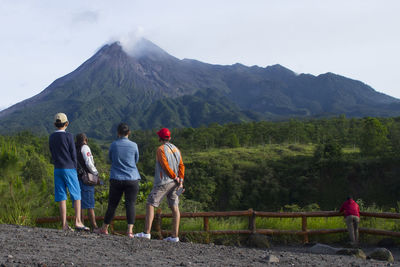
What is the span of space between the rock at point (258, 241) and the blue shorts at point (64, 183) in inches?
122

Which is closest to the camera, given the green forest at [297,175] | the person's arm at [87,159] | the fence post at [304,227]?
the person's arm at [87,159]

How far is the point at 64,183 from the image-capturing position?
5.31 metres

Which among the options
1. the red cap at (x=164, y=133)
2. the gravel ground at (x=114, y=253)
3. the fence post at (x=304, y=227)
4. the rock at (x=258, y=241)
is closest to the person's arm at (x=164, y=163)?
the red cap at (x=164, y=133)

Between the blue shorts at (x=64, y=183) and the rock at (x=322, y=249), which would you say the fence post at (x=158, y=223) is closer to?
the blue shorts at (x=64, y=183)

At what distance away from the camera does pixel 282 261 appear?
465 centimetres

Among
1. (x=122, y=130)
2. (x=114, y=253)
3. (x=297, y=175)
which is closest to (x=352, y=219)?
(x=122, y=130)

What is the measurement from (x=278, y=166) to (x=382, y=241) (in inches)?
2001

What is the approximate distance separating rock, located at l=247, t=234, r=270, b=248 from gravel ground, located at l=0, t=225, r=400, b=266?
1.59 meters

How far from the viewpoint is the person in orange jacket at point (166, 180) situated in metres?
5.32

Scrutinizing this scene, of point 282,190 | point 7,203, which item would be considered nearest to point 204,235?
point 7,203

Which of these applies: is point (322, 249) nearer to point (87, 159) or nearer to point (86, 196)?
point (86, 196)

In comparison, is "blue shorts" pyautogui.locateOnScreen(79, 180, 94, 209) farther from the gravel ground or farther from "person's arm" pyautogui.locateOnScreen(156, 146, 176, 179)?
"person's arm" pyautogui.locateOnScreen(156, 146, 176, 179)

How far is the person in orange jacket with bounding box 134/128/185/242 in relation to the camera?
5324 mm

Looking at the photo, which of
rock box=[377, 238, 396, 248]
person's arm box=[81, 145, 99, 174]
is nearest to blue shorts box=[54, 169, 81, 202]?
person's arm box=[81, 145, 99, 174]
